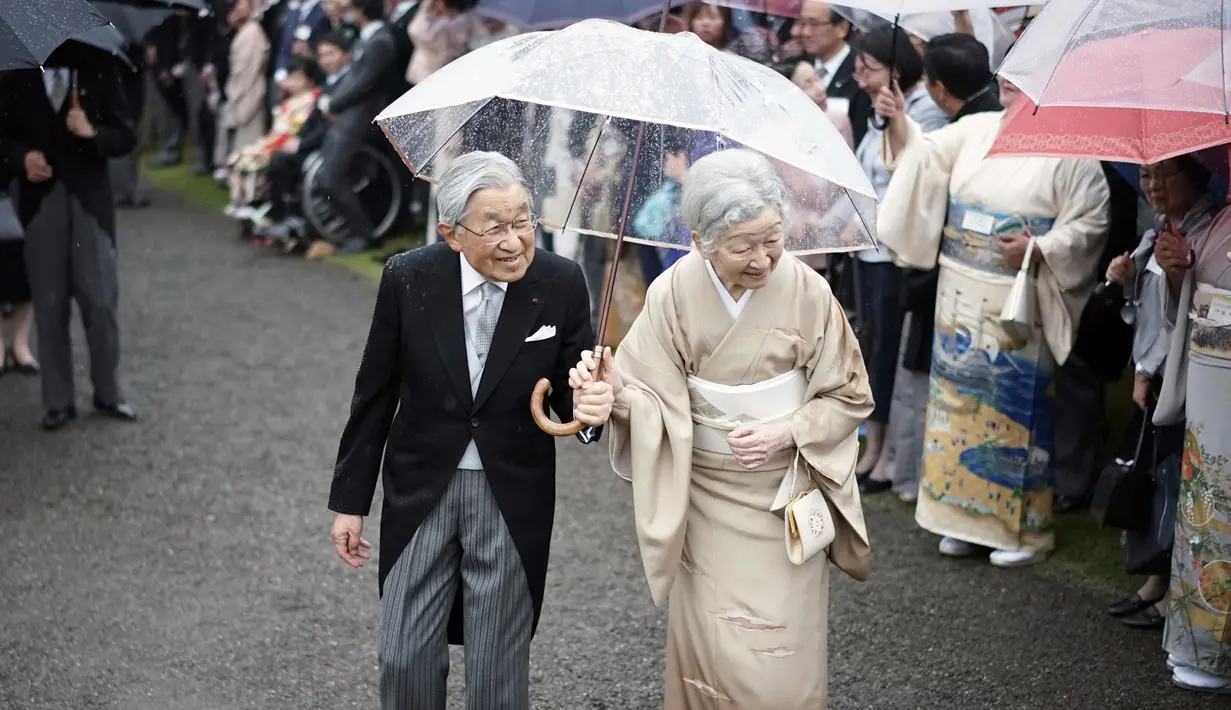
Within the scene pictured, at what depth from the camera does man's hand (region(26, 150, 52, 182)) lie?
7176 mm

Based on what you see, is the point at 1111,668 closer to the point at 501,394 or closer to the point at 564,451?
the point at 501,394

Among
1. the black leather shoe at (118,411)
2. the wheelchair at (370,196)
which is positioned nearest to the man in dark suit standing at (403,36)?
the wheelchair at (370,196)

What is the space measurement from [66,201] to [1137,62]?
529 centimetres

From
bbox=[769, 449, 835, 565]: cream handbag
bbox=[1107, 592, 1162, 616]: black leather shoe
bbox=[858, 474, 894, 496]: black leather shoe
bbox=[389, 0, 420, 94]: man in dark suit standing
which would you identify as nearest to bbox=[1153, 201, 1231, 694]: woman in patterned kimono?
bbox=[1107, 592, 1162, 616]: black leather shoe

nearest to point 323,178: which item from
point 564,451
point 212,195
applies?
point 212,195

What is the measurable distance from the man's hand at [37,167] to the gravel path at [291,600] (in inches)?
51.9

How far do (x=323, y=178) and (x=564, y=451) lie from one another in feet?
17.9

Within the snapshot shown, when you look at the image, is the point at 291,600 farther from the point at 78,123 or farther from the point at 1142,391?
the point at 1142,391

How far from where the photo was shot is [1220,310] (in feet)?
15.3

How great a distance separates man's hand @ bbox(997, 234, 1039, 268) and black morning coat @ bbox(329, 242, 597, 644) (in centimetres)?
245

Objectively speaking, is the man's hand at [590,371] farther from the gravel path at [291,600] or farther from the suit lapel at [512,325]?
the gravel path at [291,600]

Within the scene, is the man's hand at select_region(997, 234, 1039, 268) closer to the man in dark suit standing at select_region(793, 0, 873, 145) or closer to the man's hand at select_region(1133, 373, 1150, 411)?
the man's hand at select_region(1133, 373, 1150, 411)

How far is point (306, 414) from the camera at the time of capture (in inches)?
319

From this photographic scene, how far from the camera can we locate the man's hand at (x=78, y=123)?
23.6ft
